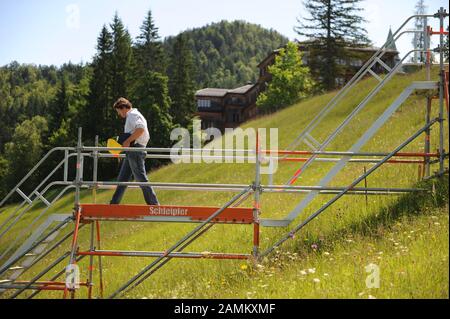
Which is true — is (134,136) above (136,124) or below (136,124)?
below

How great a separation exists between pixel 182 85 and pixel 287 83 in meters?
19.2

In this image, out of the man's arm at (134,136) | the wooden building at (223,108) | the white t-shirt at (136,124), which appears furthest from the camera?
the wooden building at (223,108)

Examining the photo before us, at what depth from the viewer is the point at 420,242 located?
7453 mm

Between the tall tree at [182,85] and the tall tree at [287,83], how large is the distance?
13.1 meters

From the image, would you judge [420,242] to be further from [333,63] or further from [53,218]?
[333,63]

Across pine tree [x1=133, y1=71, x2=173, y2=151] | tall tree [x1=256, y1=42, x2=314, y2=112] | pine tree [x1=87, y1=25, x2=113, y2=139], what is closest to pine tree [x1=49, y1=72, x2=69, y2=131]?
pine tree [x1=87, y1=25, x2=113, y2=139]

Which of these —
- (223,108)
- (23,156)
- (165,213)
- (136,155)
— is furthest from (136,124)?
(223,108)

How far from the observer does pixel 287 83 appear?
202 feet

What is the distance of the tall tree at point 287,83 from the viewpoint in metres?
61.5

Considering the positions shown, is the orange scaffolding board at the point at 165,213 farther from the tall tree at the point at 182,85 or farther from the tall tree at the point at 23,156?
the tall tree at the point at 23,156

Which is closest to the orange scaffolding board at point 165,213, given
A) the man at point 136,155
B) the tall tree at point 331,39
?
the man at point 136,155

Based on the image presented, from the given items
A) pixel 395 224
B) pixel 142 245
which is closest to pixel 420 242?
pixel 395 224

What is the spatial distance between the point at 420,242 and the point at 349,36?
178ft

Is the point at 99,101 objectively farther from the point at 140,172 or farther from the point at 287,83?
the point at 140,172
